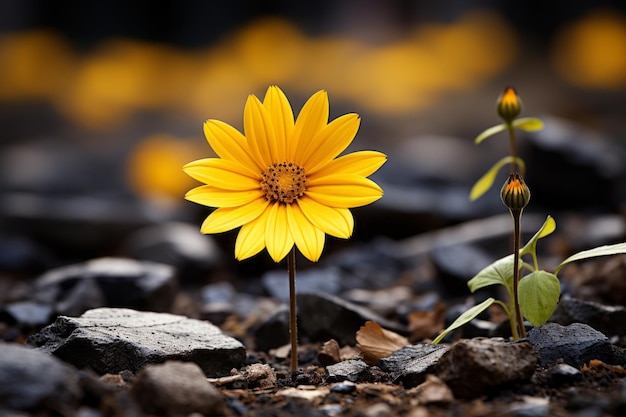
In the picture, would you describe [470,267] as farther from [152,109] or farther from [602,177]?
[152,109]

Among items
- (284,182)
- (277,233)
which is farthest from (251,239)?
(284,182)

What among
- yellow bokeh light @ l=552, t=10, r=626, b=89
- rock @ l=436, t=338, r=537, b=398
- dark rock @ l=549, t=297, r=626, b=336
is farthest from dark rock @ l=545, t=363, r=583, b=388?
yellow bokeh light @ l=552, t=10, r=626, b=89

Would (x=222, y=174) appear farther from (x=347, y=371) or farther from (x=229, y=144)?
(x=347, y=371)

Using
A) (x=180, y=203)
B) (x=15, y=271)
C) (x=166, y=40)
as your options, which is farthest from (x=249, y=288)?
(x=166, y=40)

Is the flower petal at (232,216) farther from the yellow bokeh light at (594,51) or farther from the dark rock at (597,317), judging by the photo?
the yellow bokeh light at (594,51)

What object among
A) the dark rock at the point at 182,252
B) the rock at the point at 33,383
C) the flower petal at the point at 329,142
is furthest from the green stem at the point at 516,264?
the dark rock at the point at 182,252

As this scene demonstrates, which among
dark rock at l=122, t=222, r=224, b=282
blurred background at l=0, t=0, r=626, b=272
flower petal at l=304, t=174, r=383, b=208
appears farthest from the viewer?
blurred background at l=0, t=0, r=626, b=272

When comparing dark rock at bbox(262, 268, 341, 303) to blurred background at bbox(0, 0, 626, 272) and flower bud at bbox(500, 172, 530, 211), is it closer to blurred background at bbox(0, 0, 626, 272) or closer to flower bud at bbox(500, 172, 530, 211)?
flower bud at bbox(500, 172, 530, 211)

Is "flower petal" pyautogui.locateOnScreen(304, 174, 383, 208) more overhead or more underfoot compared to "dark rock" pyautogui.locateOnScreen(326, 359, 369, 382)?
more overhead
